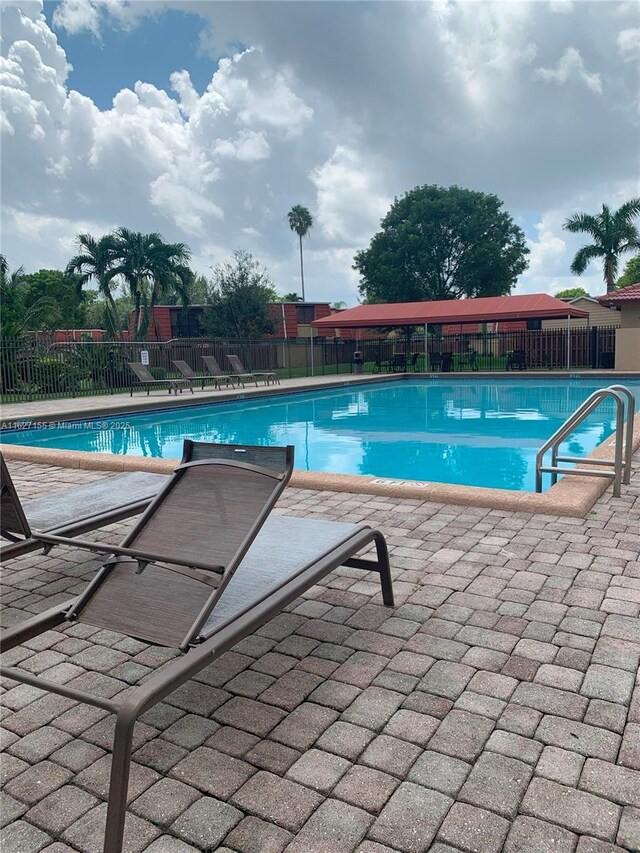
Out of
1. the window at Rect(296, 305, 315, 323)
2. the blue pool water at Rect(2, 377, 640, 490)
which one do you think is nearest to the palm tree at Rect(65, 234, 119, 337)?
the blue pool water at Rect(2, 377, 640, 490)

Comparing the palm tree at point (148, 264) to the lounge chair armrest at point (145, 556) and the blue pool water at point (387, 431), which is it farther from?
the lounge chair armrest at point (145, 556)

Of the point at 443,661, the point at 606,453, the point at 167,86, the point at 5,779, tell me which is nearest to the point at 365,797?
the point at 443,661

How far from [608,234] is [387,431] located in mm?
26375

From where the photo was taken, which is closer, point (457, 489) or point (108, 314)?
point (457, 489)

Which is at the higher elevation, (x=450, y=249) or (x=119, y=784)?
(x=450, y=249)

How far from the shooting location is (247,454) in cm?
255

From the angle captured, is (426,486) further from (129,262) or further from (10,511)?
(129,262)

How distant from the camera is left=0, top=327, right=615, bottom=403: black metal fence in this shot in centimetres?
1609

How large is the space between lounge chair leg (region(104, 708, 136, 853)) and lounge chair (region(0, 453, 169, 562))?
145cm

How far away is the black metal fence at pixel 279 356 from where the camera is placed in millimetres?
16094

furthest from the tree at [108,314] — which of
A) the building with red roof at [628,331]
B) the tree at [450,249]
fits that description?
the building with red roof at [628,331]

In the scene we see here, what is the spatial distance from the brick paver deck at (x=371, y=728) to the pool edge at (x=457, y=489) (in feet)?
3.46

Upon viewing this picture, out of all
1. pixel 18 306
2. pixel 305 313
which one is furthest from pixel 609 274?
pixel 18 306

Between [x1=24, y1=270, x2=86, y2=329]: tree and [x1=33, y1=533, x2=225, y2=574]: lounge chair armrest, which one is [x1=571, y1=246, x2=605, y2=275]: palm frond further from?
[x1=33, y1=533, x2=225, y2=574]: lounge chair armrest
